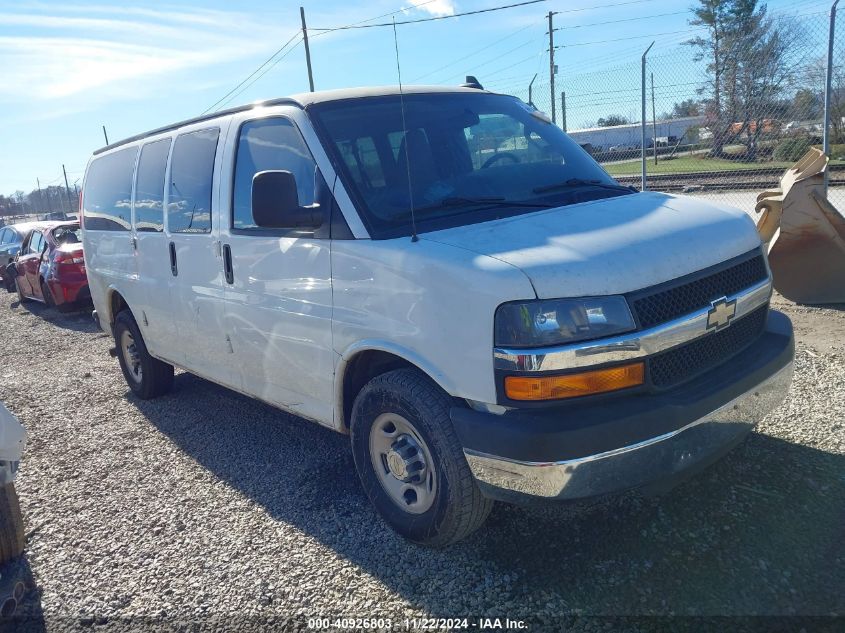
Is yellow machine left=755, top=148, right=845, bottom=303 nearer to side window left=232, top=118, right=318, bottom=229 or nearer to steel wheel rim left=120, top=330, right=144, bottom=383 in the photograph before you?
side window left=232, top=118, right=318, bottom=229

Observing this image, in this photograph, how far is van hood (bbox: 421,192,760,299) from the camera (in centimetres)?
267

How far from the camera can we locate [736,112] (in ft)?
33.1

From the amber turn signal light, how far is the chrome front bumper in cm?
24

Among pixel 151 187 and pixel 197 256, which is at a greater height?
pixel 151 187

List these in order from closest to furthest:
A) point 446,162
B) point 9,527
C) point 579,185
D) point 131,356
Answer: point 9,527 → point 446,162 → point 579,185 → point 131,356

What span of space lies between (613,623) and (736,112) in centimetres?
934

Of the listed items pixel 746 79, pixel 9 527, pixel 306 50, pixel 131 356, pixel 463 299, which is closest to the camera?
pixel 463 299

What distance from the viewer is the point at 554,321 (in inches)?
104

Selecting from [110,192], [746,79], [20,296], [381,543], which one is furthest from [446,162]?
[20,296]

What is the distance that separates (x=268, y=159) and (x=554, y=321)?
6.74 feet

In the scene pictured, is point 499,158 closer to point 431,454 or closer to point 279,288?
point 279,288

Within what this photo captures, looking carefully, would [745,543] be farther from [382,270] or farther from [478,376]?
[382,270]

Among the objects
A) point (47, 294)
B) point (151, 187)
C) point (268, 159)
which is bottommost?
point (47, 294)

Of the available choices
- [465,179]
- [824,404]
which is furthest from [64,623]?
[824,404]
